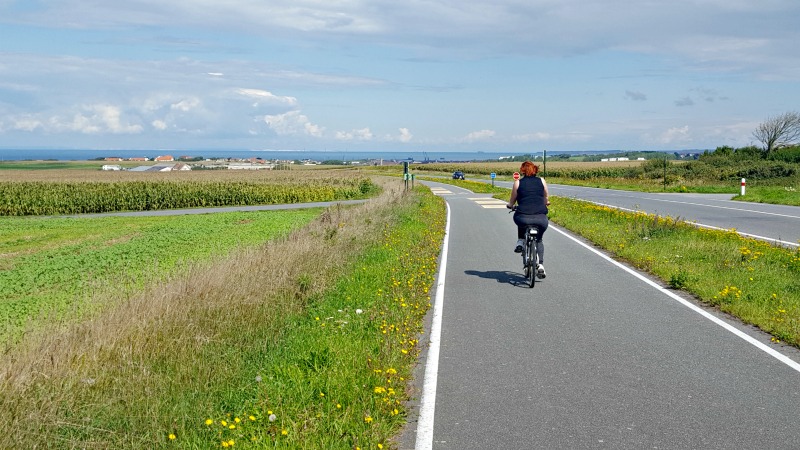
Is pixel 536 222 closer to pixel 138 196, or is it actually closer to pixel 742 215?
pixel 742 215

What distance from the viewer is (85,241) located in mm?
27609

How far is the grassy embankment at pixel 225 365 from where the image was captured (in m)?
5.15

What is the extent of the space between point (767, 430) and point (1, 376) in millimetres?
5794

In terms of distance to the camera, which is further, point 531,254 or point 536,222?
point 536,222

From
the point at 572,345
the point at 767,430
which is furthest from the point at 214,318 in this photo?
the point at 767,430

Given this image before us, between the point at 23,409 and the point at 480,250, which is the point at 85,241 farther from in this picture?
the point at 23,409

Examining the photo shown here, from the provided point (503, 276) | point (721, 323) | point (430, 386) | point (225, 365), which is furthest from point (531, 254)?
point (225, 365)

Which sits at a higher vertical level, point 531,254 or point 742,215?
point 531,254

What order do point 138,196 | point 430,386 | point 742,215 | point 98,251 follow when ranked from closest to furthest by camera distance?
point 430,386
point 98,251
point 742,215
point 138,196

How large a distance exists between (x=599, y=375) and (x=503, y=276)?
21.0 feet

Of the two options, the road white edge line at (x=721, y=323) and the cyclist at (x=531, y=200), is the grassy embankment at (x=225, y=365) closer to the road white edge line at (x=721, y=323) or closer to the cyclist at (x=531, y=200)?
the cyclist at (x=531, y=200)

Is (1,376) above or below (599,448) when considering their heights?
above

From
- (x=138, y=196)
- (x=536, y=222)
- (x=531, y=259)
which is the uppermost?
(x=536, y=222)

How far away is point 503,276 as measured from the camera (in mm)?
13125
